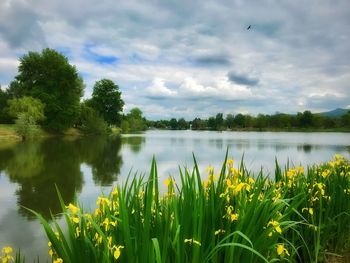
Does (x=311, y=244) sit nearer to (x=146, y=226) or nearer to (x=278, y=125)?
(x=146, y=226)

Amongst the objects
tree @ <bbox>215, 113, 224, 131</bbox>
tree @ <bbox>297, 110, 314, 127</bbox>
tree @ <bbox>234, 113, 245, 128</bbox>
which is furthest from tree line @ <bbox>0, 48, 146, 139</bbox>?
tree @ <bbox>215, 113, 224, 131</bbox>

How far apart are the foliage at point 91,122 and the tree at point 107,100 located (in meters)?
6.39

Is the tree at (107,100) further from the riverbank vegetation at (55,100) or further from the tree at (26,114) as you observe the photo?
the tree at (26,114)

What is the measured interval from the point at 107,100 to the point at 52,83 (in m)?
20.2

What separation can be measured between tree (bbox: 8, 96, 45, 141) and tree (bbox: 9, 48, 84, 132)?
4.77 metres

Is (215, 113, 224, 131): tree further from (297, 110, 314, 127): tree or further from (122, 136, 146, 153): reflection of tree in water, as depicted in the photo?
(122, 136, 146, 153): reflection of tree in water

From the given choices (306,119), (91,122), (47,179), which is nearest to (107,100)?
(91,122)

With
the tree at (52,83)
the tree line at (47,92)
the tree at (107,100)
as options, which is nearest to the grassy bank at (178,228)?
the tree line at (47,92)

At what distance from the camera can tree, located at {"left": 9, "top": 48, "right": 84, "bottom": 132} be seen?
58062 mm

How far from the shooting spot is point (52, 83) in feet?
192

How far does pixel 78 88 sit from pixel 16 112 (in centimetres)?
1851

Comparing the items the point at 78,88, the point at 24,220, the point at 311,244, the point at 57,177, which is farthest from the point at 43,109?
the point at 311,244

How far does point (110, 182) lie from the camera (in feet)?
48.0

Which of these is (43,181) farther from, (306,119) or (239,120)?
(239,120)
